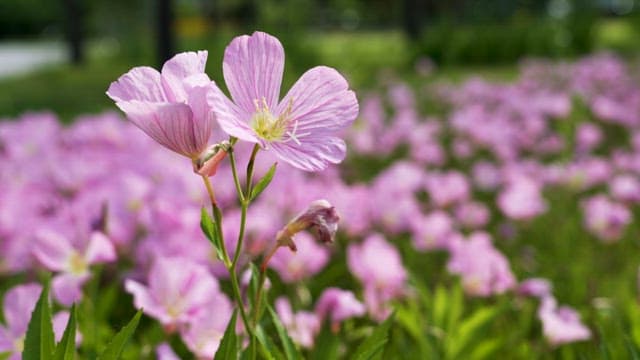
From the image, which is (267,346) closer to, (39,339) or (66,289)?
(39,339)

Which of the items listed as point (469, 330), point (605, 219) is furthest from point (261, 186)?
point (605, 219)

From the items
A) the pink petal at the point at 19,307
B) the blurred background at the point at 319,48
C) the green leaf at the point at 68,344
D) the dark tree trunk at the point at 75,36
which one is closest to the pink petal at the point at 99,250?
the pink petal at the point at 19,307

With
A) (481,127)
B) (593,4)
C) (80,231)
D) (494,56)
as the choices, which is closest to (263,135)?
(80,231)

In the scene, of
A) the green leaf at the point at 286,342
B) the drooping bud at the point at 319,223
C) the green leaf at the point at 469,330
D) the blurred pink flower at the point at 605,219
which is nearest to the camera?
the drooping bud at the point at 319,223

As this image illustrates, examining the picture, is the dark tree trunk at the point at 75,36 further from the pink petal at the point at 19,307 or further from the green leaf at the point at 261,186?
the green leaf at the point at 261,186

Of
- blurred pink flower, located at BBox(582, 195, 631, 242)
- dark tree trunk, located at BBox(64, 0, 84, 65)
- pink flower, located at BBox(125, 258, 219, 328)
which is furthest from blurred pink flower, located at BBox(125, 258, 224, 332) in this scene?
dark tree trunk, located at BBox(64, 0, 84, 65)

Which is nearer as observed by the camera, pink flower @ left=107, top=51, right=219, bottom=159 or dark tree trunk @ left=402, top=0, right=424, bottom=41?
pink flower @ left=107, top=51, right=219, bottom=159

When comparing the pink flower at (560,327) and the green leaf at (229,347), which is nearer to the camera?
the green leaf at (229,347)

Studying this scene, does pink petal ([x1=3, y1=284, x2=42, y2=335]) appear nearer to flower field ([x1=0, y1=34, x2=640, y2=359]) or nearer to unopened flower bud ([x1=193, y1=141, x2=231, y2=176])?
flower field ([x1=0, y1=34, x2=640, y2=359])
